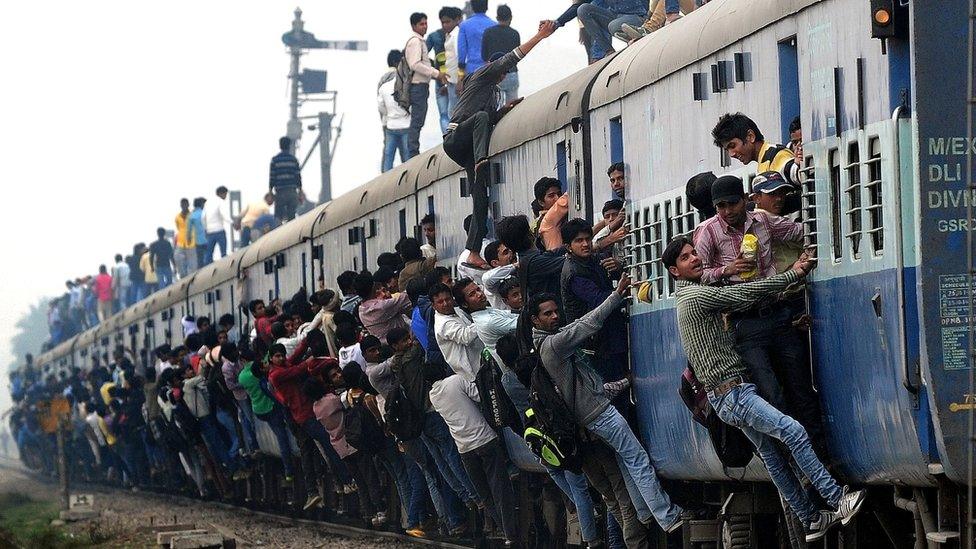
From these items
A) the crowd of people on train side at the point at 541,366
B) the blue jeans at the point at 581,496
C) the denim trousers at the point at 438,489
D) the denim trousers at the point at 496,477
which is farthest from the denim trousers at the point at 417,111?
the blue jeans at the point at 581,496

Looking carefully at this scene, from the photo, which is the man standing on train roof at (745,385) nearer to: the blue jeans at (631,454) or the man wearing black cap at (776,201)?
the man wearing black cap at (776,201)

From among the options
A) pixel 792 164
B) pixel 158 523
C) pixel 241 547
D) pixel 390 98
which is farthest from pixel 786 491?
pixel 158 523

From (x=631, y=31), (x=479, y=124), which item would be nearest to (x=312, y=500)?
(x=479, y=124)

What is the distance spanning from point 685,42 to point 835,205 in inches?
86.5

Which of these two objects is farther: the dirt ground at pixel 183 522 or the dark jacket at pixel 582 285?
the dirt ground at pixel 183 522

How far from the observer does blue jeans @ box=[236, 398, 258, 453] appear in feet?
75.3

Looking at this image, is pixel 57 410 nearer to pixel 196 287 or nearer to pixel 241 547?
pixel 196 287

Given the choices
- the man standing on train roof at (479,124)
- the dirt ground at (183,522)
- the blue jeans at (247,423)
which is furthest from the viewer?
the blue jeans at (247,423)

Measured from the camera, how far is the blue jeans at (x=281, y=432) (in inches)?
824

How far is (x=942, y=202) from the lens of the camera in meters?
7.51

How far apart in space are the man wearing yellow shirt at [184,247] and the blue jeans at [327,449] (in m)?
18.3

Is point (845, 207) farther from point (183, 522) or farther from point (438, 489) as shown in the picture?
point (183, 522)

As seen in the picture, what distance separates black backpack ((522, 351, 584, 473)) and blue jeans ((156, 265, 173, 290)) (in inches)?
1219

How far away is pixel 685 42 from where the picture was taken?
10234 millimetres
